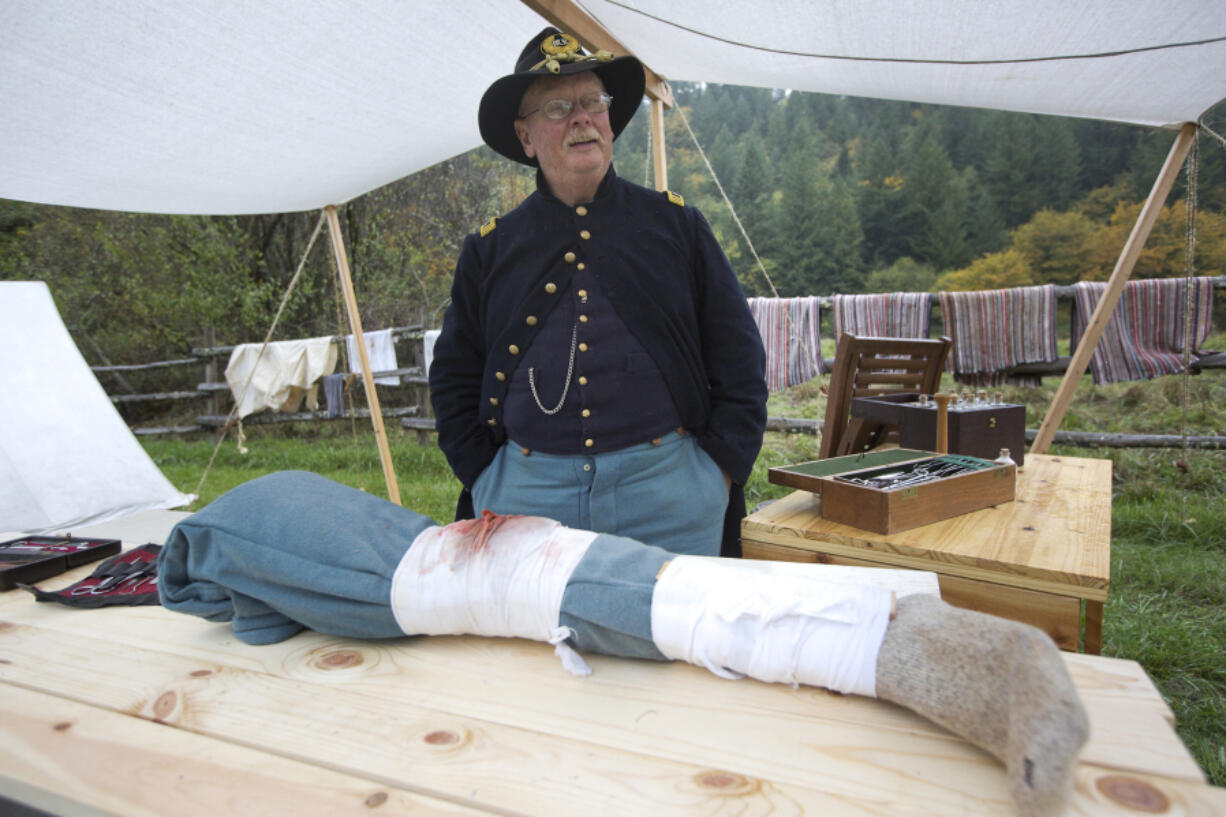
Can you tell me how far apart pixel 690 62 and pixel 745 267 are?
48.7ft

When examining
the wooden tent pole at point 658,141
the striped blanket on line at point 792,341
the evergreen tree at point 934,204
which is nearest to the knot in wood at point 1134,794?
the wooden tent pole at point 658,141

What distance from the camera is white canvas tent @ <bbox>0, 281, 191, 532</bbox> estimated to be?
350 cm

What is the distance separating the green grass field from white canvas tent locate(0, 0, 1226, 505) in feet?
2.94

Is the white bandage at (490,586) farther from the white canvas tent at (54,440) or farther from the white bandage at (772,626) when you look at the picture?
the white canvas tent at (54,440)

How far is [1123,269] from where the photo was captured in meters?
3.12

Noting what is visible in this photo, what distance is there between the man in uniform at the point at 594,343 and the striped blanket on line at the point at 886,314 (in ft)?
9.71

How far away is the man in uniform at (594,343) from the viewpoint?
166cm

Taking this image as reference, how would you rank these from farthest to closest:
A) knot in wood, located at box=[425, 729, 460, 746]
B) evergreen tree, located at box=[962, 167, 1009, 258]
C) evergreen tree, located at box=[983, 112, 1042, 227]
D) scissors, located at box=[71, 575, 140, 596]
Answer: evergreen tree, located at box=[962, 167, 1009, 258], evergreen tree, located at box=[983, 112, 1042, 227], scissors, located at box=[71, 575, 140, 596], knot in wood, located at box=[425, 729, 460, 746]

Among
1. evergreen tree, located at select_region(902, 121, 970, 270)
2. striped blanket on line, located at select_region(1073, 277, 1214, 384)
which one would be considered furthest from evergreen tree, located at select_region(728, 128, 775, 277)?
striped blanket on line, located at select_region(1073, 277, 1214, 384)

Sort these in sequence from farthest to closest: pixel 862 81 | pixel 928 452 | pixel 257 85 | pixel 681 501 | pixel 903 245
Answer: pixel 903 245
pixel 862 81
pixel 257 85
pixel 928 452
pixel 681 501

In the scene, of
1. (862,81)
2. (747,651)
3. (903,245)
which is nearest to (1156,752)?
(747,651)

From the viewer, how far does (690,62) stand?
293 cm

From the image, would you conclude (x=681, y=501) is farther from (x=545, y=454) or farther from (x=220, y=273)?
(x=220, y=273)

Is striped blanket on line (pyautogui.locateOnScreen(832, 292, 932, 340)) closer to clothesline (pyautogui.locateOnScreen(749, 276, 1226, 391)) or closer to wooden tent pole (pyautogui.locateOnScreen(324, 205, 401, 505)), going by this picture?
clothesline (pyautogui.locateOnScreen(749, 276, 1226, 391))
